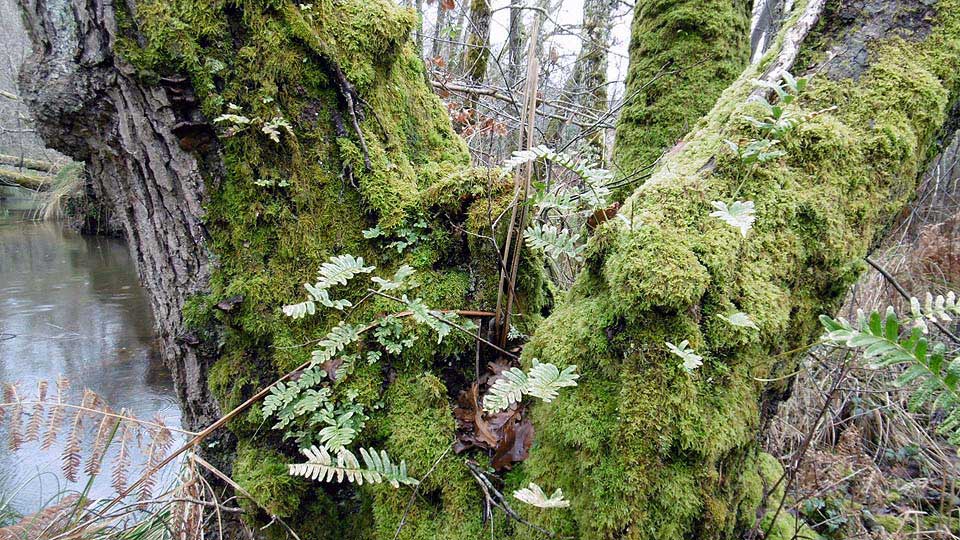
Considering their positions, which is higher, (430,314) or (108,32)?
(108,32)

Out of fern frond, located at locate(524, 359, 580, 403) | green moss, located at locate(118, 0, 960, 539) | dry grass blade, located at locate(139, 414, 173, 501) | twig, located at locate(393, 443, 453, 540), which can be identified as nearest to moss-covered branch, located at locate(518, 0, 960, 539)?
green moss, located at locate(118, 0, 960, 539)

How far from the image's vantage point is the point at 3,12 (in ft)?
56.9

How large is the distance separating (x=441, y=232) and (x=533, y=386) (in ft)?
2.45

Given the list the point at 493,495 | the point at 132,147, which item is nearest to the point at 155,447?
the point at 132,147

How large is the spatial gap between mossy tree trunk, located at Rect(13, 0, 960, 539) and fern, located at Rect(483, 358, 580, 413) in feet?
0.39

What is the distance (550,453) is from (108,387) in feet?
20.5

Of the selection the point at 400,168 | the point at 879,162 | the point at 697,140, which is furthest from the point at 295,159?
the point at 879,162

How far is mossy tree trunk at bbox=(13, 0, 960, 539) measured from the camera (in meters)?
1.20

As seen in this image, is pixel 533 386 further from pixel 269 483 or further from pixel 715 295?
pixel 269 483

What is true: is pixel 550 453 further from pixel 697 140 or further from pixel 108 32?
pixel 108 32

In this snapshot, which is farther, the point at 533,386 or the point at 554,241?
the point at 554,241

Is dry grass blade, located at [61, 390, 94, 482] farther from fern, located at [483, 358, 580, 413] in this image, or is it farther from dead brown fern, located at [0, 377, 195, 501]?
fern, located at [483, 358, 580, 413]

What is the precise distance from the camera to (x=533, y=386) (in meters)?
1.20

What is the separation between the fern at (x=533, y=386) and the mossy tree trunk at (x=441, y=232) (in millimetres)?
120
